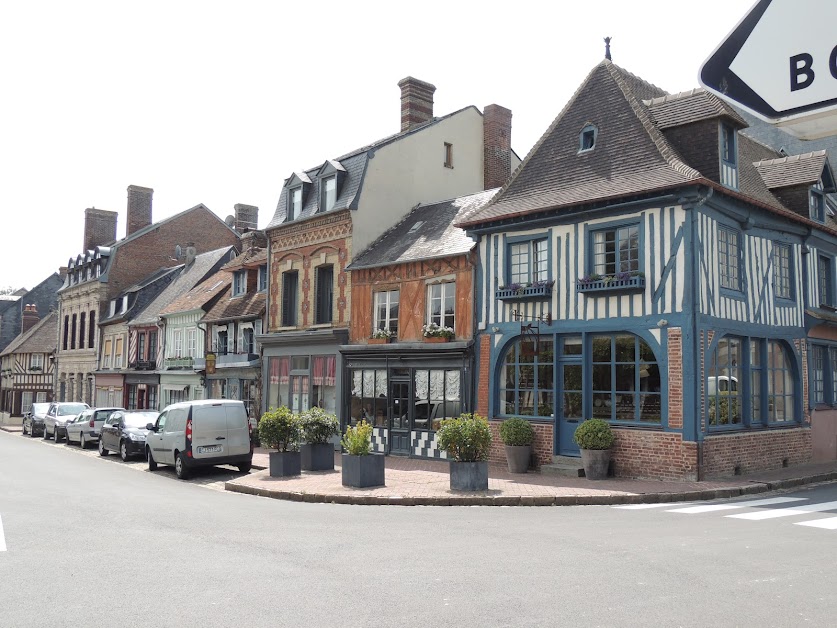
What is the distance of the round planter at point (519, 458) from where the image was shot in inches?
663

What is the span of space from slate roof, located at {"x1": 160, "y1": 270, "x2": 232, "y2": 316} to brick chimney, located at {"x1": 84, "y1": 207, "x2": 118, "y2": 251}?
14.3 m

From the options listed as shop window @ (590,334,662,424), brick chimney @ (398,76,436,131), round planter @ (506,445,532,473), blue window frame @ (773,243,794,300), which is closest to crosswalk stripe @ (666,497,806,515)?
shop window @ (590,334,662,424)

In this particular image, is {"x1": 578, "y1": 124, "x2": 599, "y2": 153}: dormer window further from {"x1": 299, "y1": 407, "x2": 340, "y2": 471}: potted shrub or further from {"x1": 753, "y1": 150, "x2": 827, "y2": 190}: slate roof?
{"x1": 299, "y1": 407, "x2": 340, "y2": 471}: potted shrub

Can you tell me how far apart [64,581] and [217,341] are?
24.2m

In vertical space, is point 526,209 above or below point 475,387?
above

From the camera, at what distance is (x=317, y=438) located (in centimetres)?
1727

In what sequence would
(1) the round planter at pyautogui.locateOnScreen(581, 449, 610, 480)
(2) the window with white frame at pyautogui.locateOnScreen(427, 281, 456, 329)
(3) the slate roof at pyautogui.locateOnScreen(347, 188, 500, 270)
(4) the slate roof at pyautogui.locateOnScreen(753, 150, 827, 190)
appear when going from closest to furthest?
(1) the round planter at pyautogui.locateOnScreen(581, 449, 610, 480), (4) the slate roof at pyautogui.locateOnScreen(753, 150, 827, 190), (2) the window with white frame at pyautogui.locateOnScreen(427, 281, 456, 329), (3) the slate roof at pyautogui.locateOnScreen(347, 188, 500, 270)

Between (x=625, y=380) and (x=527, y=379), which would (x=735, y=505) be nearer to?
(x=625, y=380)

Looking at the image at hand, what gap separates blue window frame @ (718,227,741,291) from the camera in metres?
16.0

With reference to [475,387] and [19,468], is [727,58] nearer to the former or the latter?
[475,387]

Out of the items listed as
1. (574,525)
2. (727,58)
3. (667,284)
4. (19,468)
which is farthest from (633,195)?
(19,468)

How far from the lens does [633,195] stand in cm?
1546

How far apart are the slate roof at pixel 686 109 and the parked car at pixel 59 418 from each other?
994 inches

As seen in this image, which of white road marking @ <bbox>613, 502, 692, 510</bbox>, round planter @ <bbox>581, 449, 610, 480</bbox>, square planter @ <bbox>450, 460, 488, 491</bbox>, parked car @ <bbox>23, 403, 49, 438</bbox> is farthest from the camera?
parked car @ <bbox>23, 403, 49, 438</bbox>
